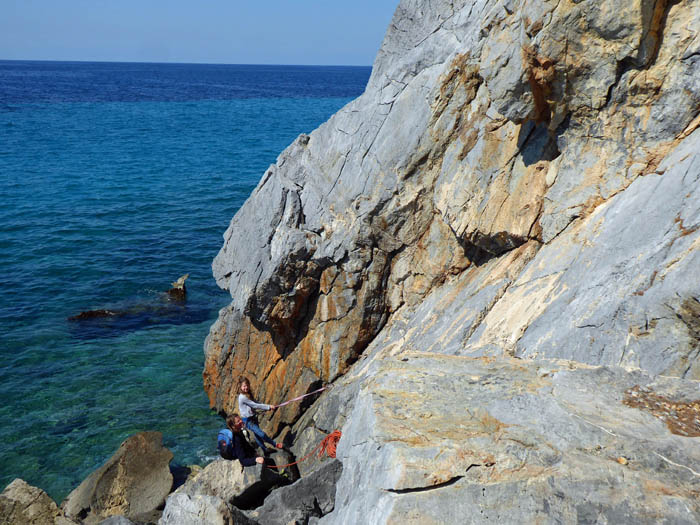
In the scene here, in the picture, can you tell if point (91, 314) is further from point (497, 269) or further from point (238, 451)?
point (497, 269)

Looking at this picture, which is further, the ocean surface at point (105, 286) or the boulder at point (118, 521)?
the ocean surface at point (105, 286)

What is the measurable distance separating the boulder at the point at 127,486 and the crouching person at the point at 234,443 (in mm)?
3518

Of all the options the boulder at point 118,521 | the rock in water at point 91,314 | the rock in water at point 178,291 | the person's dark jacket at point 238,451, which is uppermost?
the person's dark jacket at point 238,451

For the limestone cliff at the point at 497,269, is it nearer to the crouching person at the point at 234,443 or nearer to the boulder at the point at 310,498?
the boulder at the point at 310,498

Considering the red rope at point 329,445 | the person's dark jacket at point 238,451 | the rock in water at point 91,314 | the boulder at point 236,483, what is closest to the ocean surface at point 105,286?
the rock in water at point 91,314

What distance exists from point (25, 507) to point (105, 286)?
61.7 ft

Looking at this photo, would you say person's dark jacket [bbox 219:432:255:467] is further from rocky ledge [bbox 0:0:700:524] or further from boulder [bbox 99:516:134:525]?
boulder [bbox 99:516:134:525]


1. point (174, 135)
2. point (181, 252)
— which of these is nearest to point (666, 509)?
point (181, 252)

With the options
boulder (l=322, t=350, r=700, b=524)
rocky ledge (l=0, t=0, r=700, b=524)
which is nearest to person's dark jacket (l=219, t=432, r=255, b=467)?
rocky ledge (l=0, t=0, r=700, b=524)

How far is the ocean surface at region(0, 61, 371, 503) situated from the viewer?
66.4ft

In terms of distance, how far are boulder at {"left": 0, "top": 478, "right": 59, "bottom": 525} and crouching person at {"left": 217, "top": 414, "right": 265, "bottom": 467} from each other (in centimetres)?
493

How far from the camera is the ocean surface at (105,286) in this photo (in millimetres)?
20234

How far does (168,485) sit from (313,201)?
30.6 ft

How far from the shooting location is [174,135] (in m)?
79.8
